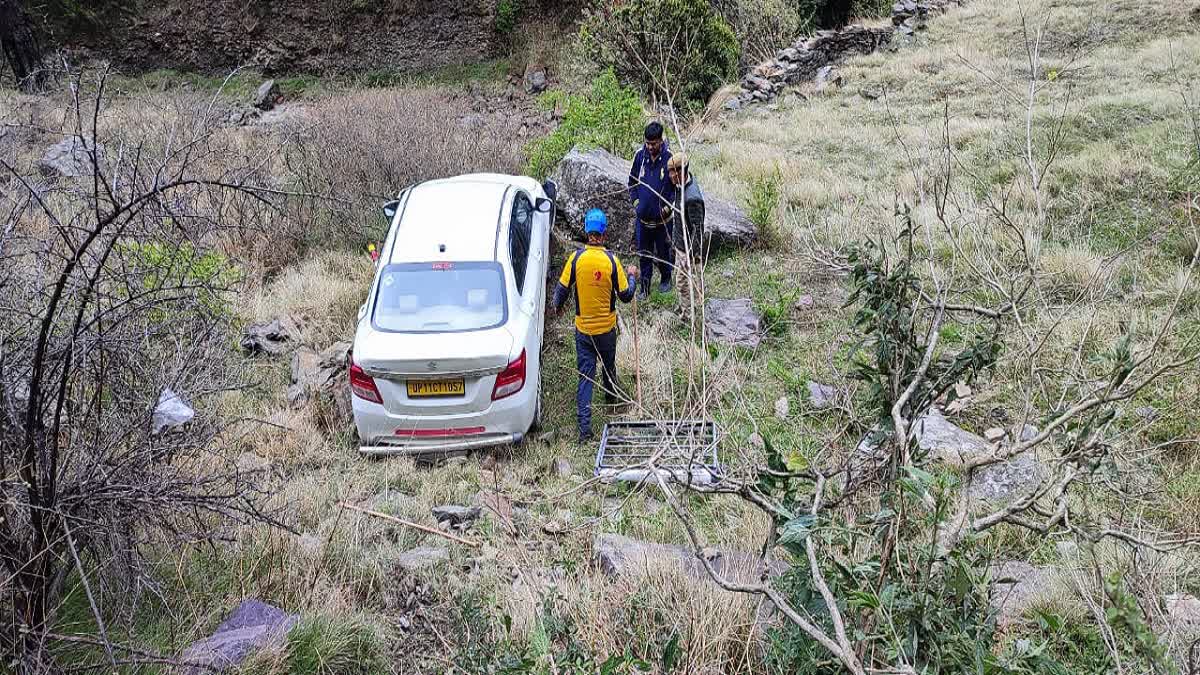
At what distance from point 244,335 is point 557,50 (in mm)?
16388

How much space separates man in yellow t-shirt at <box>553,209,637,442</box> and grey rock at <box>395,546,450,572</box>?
2063 mm

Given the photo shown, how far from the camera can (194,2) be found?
978 inches

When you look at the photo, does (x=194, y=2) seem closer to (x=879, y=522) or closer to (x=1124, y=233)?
(x=1124, y=233)

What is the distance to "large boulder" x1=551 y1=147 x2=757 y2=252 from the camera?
970cm

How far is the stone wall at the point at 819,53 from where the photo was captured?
17.2 metres

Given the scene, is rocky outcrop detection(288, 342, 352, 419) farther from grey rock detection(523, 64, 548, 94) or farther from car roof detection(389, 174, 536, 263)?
grey rock detection(523, 64, 548, 94)

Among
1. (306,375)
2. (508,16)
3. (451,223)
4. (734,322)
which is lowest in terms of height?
(306,375)

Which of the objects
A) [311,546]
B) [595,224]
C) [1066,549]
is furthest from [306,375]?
[1066,549]

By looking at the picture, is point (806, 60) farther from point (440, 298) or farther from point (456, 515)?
point (456, 515)

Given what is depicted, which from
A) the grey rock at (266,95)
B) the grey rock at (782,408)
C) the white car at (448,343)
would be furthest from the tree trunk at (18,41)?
the grey rock at (782,408)

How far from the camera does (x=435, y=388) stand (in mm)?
6449

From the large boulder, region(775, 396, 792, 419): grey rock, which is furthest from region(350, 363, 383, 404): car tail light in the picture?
the large boulder

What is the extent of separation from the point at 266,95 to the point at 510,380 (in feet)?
62.6

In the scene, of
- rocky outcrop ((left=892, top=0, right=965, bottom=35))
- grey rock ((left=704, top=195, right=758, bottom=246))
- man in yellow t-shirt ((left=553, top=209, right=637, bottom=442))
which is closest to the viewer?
man in yellow t-shirt ((left=553, top=209, right=637, bottom=442))
